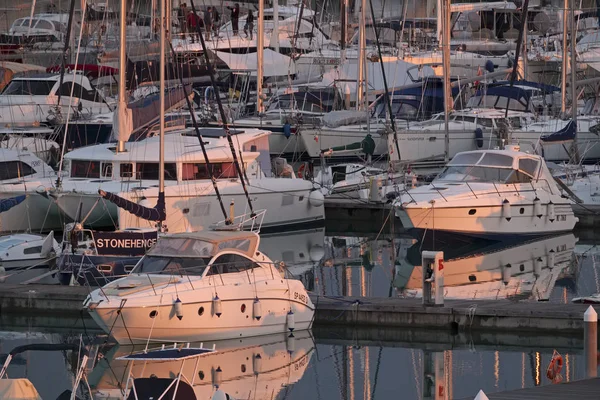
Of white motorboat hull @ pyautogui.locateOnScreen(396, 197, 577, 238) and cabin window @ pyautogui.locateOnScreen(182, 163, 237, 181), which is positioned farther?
cabin window @ pyautogui.locateOnScreen(182, 163, 237, 181)

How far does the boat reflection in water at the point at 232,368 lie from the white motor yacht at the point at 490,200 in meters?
9.20

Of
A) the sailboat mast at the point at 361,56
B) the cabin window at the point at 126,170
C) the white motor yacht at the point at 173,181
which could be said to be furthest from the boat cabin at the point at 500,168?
A: the sailboat mast at the point at 361,56

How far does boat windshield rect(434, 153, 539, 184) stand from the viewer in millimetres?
29156

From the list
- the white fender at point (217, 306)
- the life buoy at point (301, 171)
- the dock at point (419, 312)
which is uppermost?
the white fender at point (217, 306)

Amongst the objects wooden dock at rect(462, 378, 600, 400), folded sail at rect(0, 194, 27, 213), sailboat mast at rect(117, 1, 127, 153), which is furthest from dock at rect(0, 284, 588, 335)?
folded sail at rect(0, 194, 27, 213)

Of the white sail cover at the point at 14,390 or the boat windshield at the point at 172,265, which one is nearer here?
the white sail cover at the point at 14,390

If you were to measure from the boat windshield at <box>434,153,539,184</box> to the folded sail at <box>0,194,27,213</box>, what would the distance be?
8681mm

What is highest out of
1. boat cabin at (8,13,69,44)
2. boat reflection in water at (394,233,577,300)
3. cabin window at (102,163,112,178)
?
boat cabin at (8,13,69,44)

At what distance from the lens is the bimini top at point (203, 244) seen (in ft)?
63.5

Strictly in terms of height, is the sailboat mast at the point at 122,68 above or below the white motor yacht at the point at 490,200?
above

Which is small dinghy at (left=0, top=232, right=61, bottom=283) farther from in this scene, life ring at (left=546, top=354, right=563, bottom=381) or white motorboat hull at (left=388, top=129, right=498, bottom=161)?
white motorboat hull at (left=388, top=129, right=498, bottom=161)

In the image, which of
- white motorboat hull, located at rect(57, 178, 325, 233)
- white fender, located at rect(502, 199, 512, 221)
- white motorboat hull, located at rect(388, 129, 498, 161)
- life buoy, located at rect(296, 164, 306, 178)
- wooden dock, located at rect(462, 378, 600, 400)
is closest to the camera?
wooden dock, located at rect(462, 378, 600, 400)

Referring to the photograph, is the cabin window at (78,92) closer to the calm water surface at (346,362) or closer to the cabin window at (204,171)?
the cabin window at (204,171)

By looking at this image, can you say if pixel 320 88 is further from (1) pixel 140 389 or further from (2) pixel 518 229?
(1) pixel 140 389
